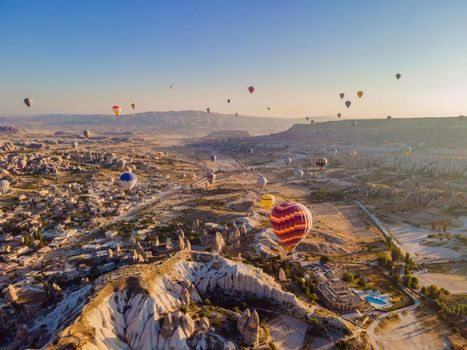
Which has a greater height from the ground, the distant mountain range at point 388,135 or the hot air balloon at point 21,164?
the distant mountain range at point 388,135

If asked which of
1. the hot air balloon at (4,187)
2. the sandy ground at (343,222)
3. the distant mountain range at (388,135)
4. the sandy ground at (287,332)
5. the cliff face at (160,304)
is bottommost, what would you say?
the sandy ground at (343,222)

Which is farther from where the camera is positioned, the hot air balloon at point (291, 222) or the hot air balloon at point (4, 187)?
the hot air balloon at point (4, 187)

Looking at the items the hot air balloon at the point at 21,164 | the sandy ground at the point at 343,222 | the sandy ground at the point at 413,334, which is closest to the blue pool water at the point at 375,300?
the sandy ground at the point at 413,334

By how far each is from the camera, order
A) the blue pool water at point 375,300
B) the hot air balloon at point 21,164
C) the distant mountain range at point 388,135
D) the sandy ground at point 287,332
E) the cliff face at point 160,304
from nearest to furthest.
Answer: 1. the cliff face at point 160,304
2. the sandy ground at point 287,332
3. the blue pool water at point 375,300
4. the hot air balloon at point 21,164
5. the distant mountain range at point 388,135

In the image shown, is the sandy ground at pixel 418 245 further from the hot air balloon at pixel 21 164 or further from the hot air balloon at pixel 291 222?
the hot air balloon at pixel 21 164

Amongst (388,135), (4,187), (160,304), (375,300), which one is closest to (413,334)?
(375,300)

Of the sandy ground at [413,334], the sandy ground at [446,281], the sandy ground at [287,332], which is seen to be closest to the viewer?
the sandy ground at [287,332]

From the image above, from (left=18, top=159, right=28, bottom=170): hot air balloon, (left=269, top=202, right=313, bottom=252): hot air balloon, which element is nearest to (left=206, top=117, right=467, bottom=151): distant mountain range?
(left=18, top=159, right=28, bottom=170): hot air balloon

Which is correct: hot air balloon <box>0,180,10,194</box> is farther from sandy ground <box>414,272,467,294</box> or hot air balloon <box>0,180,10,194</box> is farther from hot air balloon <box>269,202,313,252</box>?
sandy ground <box>414,272,467,294</box>
